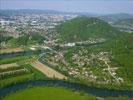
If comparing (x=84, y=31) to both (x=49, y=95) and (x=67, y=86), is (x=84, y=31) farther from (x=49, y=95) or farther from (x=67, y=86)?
(x=49, y=95)

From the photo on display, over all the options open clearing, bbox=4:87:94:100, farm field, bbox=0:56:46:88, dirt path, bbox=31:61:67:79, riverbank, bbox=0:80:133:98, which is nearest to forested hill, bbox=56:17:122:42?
dirt path, bbox=31:61:67:79

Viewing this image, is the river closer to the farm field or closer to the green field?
the farm field

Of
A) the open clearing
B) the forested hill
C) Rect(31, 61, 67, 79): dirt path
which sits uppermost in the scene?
the forested hill

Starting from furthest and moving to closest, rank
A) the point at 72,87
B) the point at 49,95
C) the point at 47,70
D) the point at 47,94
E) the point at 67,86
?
the point at 47,70
the point at 67,86
the point at 72,87
the point at 47,94
the point at 49,95

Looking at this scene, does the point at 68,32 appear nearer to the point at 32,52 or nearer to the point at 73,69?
the point at 32,52

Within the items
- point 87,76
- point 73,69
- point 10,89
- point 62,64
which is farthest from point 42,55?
point 10,89

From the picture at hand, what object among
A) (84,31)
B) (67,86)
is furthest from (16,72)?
(84,31)

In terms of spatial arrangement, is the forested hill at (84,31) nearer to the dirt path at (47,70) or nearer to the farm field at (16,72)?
the dirt path at (47,70)
